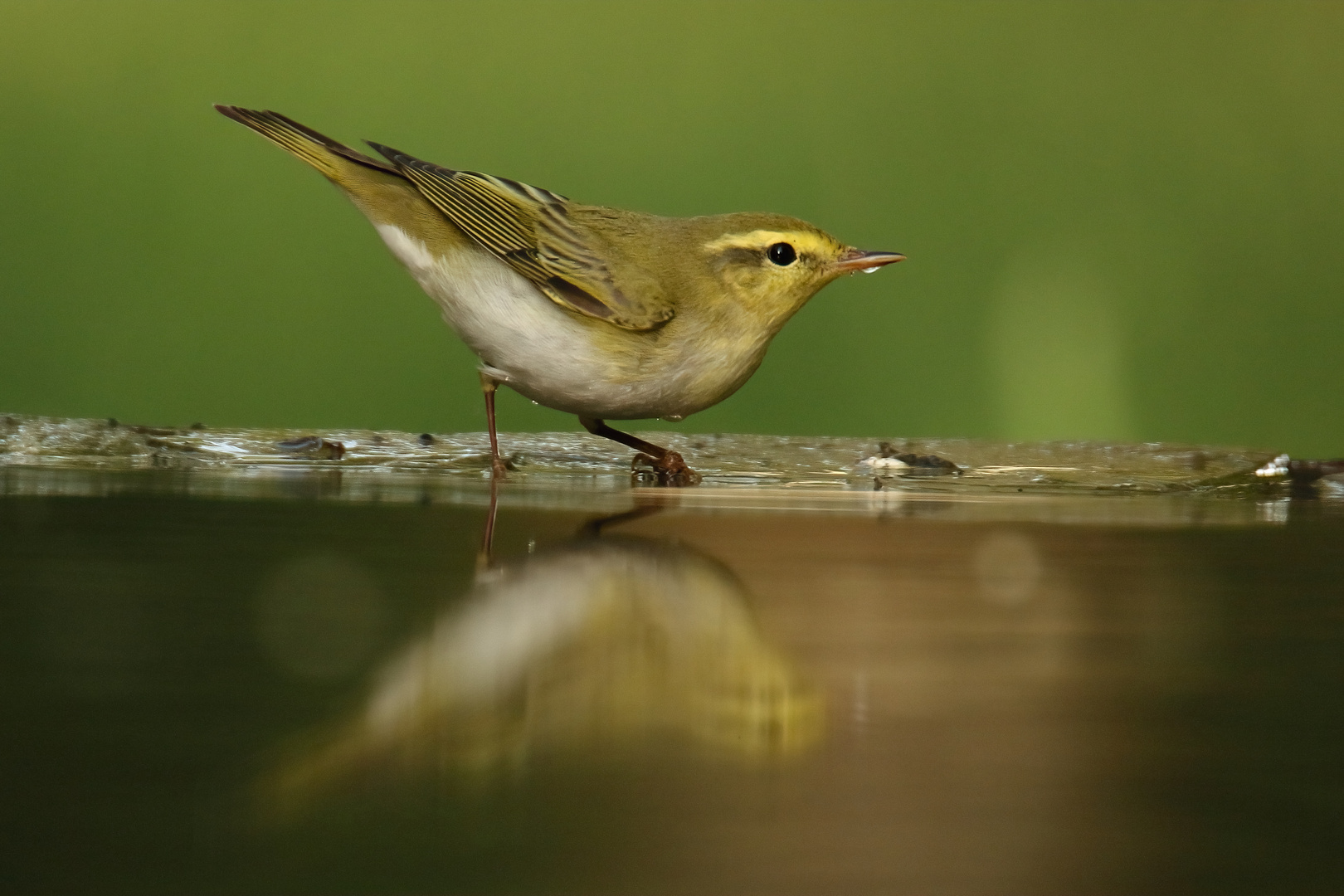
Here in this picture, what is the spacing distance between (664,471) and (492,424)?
312 millimetres

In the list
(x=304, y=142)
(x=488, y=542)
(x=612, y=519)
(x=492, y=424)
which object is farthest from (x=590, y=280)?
(x=488, y=542)

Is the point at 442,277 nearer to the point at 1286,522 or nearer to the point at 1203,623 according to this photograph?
the point at 1286,522

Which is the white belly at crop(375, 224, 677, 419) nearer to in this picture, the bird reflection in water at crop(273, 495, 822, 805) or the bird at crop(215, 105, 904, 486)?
the bird at crop(215, 105, 904, 486)

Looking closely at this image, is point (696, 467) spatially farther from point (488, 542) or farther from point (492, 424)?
point (488, 542)

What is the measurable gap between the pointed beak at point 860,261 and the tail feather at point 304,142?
2.78ft

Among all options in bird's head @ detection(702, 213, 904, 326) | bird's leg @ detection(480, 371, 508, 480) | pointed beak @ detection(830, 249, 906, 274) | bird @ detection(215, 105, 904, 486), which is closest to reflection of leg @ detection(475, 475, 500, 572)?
bird's leg @ detection(480, 371, 508, 480)

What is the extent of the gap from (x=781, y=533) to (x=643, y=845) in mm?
889

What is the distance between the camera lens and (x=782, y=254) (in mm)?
2254

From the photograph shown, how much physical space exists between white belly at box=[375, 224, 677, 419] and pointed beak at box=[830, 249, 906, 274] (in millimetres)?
385

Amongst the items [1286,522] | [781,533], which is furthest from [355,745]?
[1286,522]

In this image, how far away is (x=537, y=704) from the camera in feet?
2.00

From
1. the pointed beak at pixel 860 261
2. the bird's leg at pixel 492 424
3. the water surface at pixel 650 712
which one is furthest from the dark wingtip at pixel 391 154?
the water surface at pixel 650 712

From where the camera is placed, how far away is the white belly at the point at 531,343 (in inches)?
83.0

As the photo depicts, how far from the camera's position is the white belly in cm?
211
